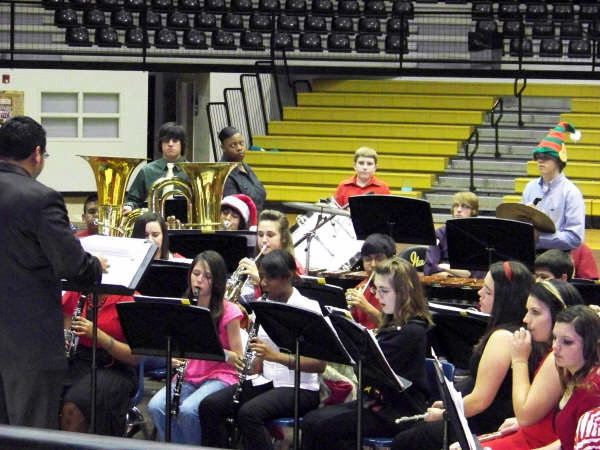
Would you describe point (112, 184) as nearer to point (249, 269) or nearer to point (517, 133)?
point (249, 269)

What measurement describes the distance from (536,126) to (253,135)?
13.1ft

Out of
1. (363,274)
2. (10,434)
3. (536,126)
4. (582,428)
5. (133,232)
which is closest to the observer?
(10,434)

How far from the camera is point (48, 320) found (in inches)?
181

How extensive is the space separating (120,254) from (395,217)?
10.0 feet

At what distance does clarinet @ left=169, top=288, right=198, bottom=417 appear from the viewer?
18.9 ft

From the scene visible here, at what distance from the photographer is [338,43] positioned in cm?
1691

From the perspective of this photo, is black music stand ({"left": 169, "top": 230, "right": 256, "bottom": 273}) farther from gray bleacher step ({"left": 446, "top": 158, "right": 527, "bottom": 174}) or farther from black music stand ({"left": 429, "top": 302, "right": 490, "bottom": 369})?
gray bleacher step ({"left": 446, "top": 158, "right": 527, "bottom": 174})

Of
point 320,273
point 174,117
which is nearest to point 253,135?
point 174,117

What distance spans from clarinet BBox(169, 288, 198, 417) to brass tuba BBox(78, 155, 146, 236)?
160 centimetres

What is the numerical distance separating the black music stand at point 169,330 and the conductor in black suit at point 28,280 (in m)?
0.61


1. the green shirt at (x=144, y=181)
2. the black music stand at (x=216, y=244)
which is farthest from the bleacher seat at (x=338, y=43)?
the black music stand at (x=216, y=244)

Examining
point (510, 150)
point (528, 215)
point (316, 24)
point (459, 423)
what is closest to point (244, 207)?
point (528, 215)

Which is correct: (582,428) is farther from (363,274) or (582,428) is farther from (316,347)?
(363,274)

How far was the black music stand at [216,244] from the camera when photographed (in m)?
6.88
